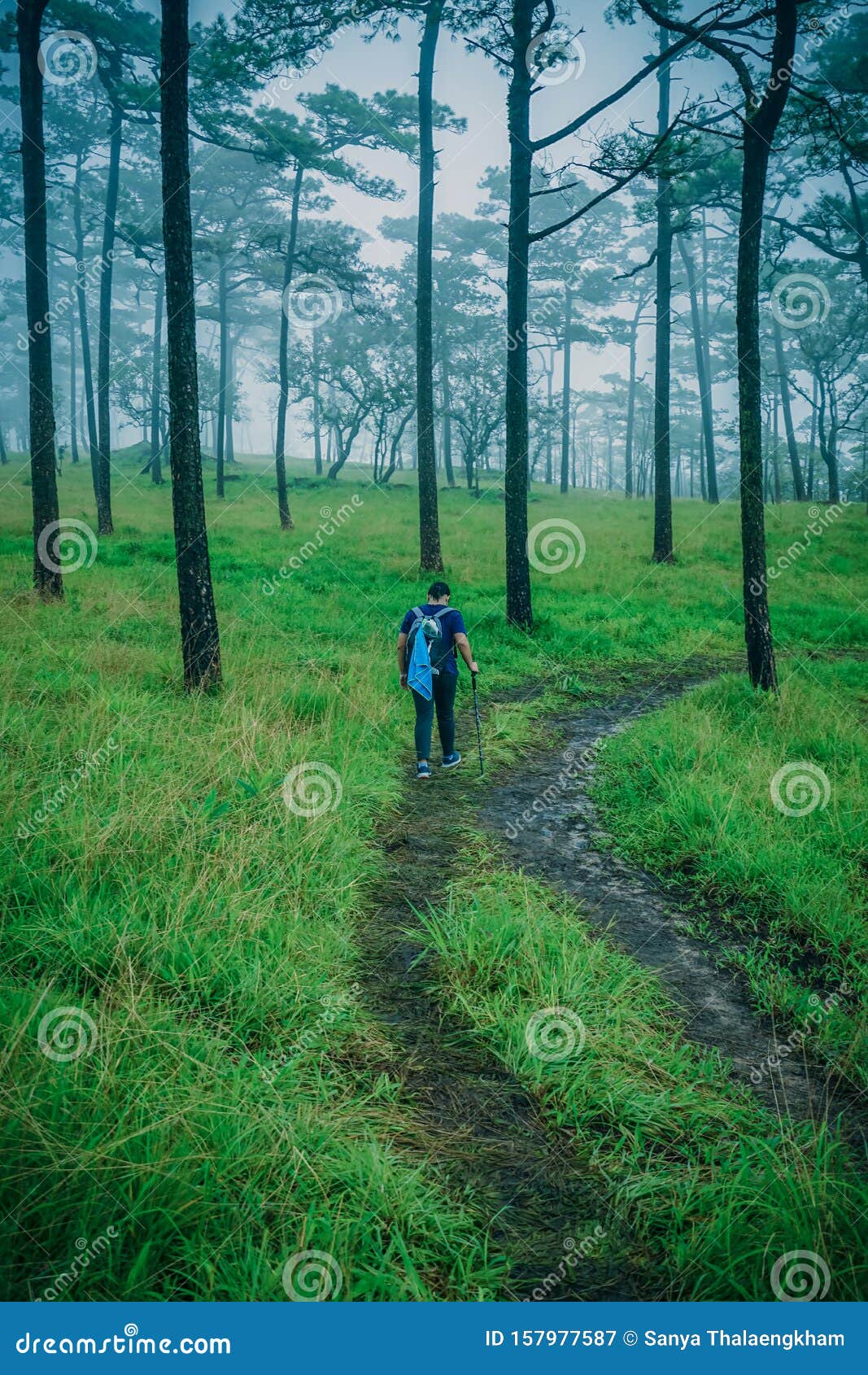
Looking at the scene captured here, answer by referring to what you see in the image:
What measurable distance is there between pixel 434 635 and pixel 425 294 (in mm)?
10850

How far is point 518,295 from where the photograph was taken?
11047 millimetres

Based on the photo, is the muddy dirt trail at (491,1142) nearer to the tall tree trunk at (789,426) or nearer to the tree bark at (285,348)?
the tree bark at (285,348)

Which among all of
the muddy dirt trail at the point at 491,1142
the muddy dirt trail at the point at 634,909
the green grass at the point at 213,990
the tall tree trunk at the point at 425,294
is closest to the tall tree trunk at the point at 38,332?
the green grass at the point at 213,990

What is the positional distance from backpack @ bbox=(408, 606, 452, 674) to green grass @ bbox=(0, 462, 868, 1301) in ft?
3.67

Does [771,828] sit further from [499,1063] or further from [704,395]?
[704,395]

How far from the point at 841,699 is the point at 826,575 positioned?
1149cm

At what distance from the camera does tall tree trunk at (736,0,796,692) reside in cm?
738

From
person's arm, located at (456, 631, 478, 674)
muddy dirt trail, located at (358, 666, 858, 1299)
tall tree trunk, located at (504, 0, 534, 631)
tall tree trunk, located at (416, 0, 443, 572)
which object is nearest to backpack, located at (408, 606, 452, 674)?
person's arm, located at (456, 631, 478, 674)

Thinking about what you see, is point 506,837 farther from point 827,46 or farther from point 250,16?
Answer: point 827,46

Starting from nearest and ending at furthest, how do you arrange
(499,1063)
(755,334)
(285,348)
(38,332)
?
1. (499,1063)
2. (755,334)
3. (38,332)
4. (285,348)

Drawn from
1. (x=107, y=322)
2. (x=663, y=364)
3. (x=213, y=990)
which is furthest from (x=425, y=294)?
(x=213, y=990)

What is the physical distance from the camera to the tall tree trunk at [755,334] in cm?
738

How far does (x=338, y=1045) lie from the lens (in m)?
3.20

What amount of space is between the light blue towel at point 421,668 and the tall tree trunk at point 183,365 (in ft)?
7.28
